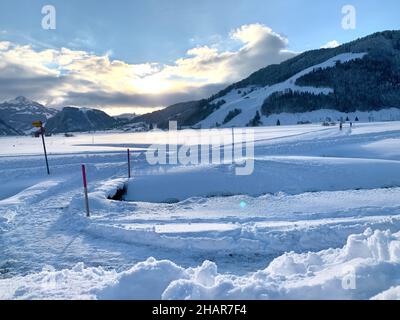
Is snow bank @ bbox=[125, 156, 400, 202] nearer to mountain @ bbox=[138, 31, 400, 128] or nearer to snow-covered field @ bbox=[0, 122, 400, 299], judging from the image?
snow-covered field @ bbox=[0, 122, 400, 299]

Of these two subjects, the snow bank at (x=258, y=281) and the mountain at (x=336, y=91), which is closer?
the snow bank at (x=258, y=281)

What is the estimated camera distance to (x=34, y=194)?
481 inches

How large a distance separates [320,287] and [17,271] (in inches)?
201

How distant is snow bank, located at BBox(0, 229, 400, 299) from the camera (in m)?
4.15

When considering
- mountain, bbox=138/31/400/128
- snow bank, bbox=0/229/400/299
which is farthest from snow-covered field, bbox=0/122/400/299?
mountain, bbox=138/31/400/128

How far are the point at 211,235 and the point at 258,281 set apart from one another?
2945 millimetres

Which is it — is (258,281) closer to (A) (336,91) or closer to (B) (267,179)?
(B) (267,179)

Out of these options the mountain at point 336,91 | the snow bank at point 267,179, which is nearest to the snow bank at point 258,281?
the snow bank at point 267,179

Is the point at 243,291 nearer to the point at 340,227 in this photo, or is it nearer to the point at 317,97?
the point at 340,227

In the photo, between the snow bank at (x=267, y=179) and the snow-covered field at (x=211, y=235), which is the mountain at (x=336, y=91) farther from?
the snow-covered field at (x=211, y=235)

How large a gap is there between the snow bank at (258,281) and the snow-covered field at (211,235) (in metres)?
0.02

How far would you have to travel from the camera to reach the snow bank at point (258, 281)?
415 cm

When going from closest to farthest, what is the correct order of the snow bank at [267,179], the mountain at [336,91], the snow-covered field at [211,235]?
the snow-covered field at [211,235] → the snow bank at [267,179] → the mountain at [336,91]
